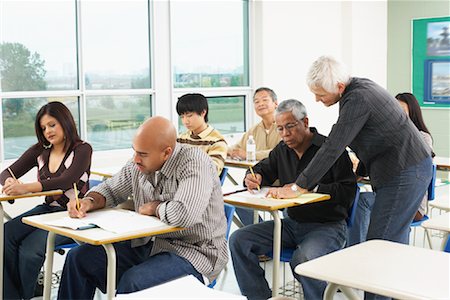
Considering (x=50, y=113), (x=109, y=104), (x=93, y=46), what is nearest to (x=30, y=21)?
(x=93, y=46)

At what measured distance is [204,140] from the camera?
4.61m

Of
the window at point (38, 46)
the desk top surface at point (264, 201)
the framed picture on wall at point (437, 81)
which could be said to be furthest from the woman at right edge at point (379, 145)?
the framed picture on wall at point (437, 81)

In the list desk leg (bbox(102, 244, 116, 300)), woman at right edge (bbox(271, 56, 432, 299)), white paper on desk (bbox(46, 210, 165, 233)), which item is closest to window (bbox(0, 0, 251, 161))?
white paper on desk (bbox(46, 210, 165, 233))

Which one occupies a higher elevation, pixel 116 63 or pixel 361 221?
pixel 116 63

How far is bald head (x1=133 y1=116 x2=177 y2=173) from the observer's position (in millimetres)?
2826

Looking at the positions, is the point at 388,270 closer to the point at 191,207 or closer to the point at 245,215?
the point at 191,207

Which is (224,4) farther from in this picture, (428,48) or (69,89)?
(428,48)

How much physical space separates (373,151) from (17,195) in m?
1.88

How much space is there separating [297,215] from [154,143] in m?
0.94

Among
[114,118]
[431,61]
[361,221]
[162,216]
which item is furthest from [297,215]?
[431,61]

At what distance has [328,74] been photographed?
309cm

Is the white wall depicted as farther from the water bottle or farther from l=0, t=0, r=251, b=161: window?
the water bottle

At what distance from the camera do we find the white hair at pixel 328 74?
3086 millimetres

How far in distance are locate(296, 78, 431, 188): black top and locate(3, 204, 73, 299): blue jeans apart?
62.4 inches
